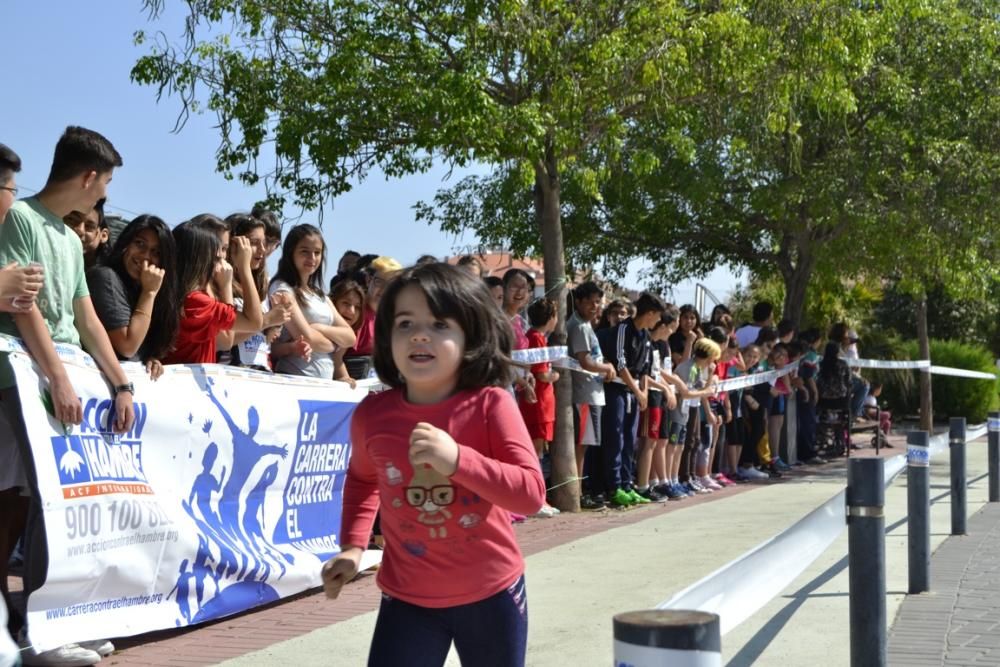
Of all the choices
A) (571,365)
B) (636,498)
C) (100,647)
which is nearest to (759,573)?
(100,647)

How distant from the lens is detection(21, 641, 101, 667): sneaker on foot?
549cm

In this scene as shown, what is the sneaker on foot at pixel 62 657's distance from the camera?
549cm

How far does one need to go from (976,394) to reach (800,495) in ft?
Result: 58.8

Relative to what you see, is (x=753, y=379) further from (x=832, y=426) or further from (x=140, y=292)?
(x=140, y=292)

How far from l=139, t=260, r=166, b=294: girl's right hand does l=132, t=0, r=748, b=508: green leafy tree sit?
14.1 feet

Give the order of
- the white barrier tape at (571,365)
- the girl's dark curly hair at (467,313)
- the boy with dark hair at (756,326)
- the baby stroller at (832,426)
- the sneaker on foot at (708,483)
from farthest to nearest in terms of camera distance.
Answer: the baby stroller at (832,426) < the boy with dark hair at (756,326) < the sneaker on foot at (708,483) < the white barrier tape at (571,365) < the girl's dark curly hair at (467,313)

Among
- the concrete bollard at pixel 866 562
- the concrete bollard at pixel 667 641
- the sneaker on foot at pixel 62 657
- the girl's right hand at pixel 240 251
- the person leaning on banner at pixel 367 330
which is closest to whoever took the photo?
the concrete bollard at pixel 667 641

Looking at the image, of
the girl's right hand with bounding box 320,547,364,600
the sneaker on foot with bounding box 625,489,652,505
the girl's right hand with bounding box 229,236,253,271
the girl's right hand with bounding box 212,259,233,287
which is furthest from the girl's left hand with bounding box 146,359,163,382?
the sneaker on foot with bounding box 625,489,652,505

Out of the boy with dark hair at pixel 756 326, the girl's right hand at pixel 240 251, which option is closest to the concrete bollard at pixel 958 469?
the girl's right hand at pixel 240 251

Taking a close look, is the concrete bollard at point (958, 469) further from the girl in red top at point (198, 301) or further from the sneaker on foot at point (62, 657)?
the sneaker on foot at point (62, 657)

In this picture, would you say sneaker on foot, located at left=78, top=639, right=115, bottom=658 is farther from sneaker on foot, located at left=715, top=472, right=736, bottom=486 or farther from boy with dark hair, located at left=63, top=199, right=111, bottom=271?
sneaker on foot, located at left=715, top=472, right=736, bottom=486

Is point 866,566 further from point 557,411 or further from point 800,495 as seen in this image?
point 800,495

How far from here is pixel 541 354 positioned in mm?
11219

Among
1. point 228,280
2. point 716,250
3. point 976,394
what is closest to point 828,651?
point 228,280
